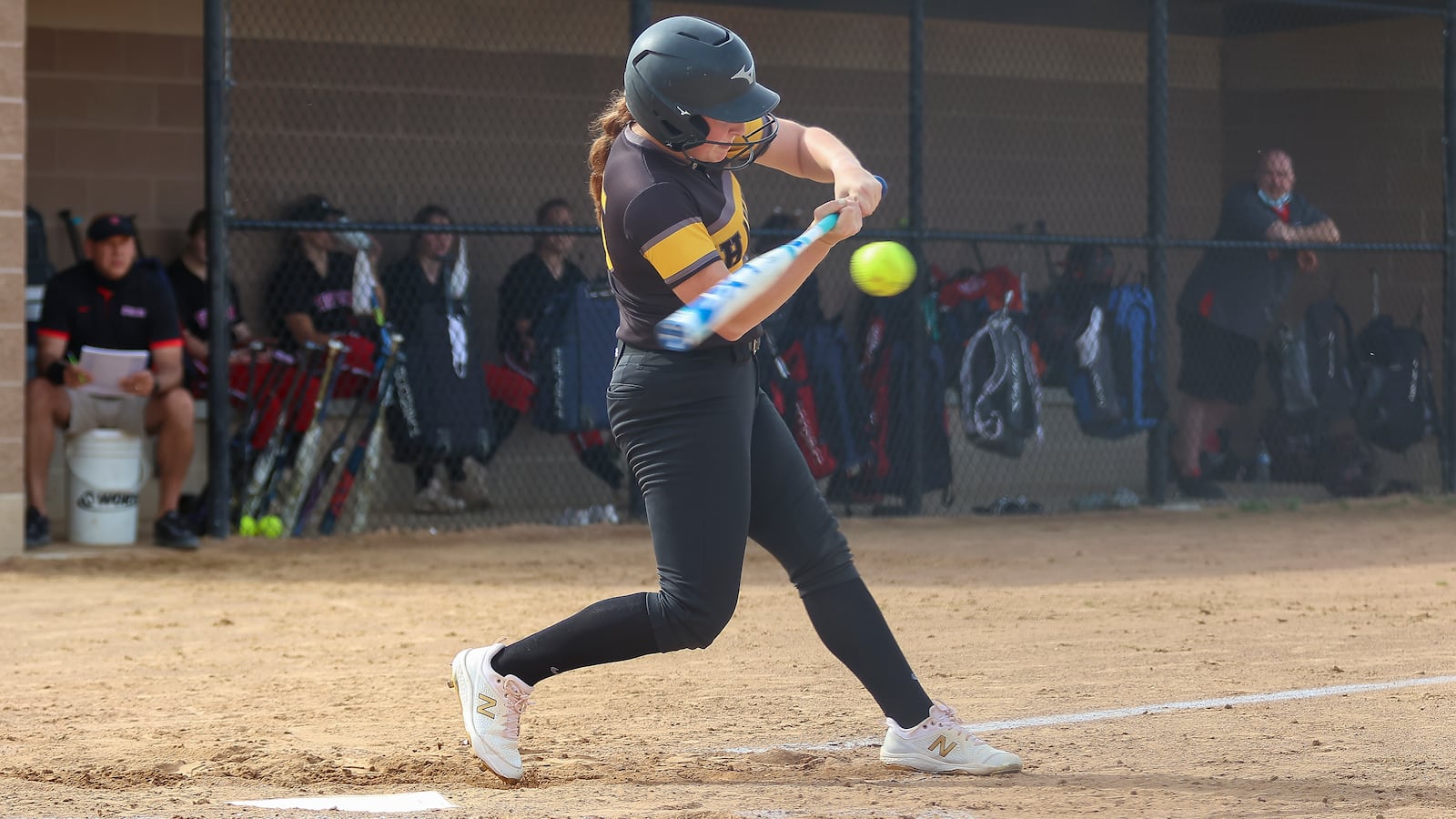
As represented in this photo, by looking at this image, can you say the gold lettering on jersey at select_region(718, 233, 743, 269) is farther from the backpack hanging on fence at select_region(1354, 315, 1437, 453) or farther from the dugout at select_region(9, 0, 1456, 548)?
the backpack hanging on fence at select_region(1354, 315, 1437, 453)

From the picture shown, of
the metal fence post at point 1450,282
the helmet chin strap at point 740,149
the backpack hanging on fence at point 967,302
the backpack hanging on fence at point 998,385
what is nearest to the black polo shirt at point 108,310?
the backpack hanging on fence at point 967,302

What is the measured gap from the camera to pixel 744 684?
514 cm

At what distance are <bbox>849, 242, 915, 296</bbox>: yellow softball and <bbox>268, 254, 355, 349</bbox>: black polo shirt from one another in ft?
22.7

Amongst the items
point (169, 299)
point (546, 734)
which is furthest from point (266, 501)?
point (546, 734)

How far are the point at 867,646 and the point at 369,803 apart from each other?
46.6 inches

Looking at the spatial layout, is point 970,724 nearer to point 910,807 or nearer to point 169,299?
point 910,807

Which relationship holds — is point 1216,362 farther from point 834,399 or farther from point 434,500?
point 434,500

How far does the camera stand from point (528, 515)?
10.4 metres

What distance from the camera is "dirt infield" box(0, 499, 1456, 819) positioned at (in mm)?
3783

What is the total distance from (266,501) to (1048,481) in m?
6.15

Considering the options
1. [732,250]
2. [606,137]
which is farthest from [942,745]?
[606,137]

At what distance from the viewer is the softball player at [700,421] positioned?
355 centimetres

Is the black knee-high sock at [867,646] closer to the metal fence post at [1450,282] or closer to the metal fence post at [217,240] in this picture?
the metal fence post at [217,240]

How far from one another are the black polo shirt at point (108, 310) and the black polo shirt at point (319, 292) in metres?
1.39
